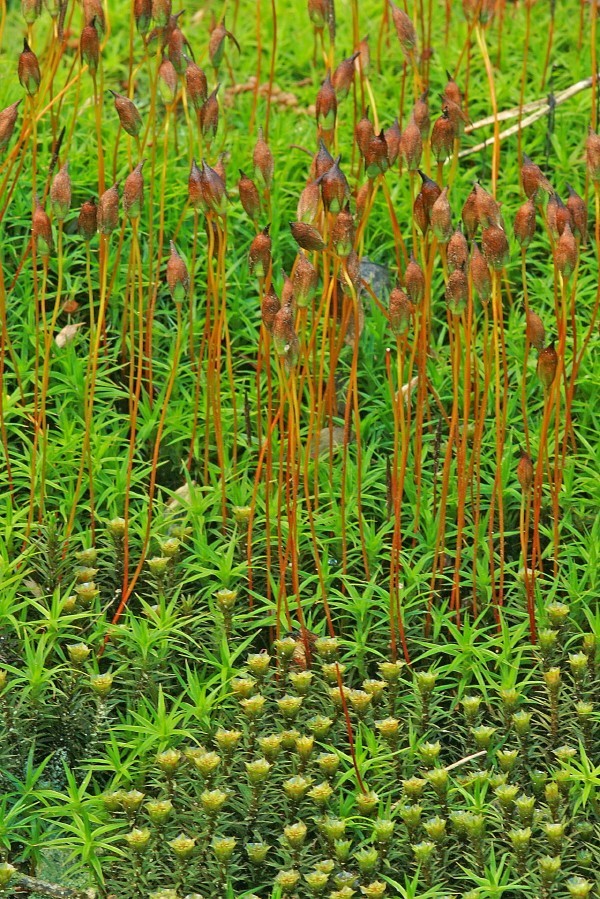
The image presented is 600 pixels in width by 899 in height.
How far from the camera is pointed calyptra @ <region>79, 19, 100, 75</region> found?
2.44 m

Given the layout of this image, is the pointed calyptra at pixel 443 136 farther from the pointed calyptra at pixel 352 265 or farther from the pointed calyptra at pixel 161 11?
the pointed calyptra at pixel 161 11

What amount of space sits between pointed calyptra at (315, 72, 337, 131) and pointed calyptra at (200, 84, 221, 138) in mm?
207

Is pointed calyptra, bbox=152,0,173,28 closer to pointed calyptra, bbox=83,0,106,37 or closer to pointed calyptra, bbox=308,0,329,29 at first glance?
pointed calyptra, bbox=83,0,106,37

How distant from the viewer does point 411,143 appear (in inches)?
89.7

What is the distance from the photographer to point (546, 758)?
2.15 meters

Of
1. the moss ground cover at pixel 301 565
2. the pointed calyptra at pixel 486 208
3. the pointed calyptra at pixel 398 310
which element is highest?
the pointed calyptra at pixel 486 208

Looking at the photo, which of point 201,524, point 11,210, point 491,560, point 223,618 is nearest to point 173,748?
point 223,618

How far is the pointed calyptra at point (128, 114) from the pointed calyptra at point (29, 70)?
0.17 meters

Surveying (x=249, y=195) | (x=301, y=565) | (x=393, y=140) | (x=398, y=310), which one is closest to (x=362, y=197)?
(x=393, y=140)

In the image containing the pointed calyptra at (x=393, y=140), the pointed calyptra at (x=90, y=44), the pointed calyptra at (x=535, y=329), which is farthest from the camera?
the pointed calyptra at (x=90, y=44)

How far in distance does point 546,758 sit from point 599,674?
0.66ft

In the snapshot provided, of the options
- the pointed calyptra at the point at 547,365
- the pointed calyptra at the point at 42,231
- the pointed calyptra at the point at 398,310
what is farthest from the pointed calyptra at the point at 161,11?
the pointed calyptra at the point at 547,365

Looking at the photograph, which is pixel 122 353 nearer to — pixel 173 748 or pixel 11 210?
pixel 11 210

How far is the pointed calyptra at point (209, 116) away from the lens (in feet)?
7.81
